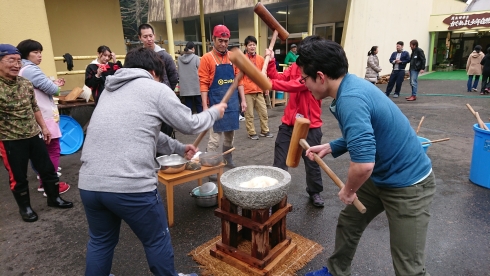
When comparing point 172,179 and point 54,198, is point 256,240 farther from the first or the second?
point 54,198

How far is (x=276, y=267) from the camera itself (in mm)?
2568

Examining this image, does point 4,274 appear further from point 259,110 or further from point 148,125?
point 259,110

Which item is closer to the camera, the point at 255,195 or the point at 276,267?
the point at 255,195

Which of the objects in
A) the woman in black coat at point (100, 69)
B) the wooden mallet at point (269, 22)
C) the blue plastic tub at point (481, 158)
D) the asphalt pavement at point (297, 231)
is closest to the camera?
the asphalt pavement at point (297, 231)

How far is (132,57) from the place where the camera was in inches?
80.3

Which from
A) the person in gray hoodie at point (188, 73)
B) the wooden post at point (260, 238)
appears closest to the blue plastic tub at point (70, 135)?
the person in gray hoodie at point (188, 73)

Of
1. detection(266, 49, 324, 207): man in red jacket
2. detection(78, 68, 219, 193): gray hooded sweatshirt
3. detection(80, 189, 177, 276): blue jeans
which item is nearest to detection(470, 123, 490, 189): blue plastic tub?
detection(266, 49, 324, 207): man in red jacket

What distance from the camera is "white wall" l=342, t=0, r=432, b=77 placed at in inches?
513

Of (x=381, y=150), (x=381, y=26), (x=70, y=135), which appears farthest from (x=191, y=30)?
(x=381, y=150)

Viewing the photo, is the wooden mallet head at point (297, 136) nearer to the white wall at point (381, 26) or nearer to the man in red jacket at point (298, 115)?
the man in red jacket at point (298, 115)

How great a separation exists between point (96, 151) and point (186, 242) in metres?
1.55

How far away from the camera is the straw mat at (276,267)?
2.56 meters

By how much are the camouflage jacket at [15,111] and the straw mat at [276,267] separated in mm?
2253

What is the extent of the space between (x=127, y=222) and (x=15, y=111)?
2264 millimetres
